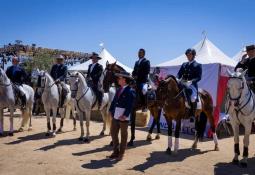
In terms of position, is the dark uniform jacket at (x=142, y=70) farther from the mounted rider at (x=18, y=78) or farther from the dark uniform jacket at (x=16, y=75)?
the dark uniform jacket at (x=16, y=75)

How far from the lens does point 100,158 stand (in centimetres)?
844

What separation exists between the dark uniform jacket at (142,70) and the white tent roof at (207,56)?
5.68 metres

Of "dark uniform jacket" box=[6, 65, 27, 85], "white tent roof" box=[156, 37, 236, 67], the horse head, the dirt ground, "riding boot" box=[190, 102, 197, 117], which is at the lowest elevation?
the dirt ground

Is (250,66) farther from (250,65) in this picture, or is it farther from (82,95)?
(82,95)

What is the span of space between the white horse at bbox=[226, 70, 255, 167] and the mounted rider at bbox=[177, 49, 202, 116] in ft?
4.04

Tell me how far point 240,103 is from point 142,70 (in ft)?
11.4

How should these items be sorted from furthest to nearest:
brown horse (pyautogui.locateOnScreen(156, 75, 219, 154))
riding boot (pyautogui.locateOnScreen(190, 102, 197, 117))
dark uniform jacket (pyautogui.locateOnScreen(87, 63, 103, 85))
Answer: dark uniform jacket (pyautogui.locateOnScreen(87, 63, 103, 85)) → riding boot (pyautogui.locateOnScreen(190, 102, 197, 117)) → brown horse (pyautogui.locateOnScreen(156, 75, 219, 154))

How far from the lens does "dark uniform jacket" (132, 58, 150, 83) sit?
34.1 feet

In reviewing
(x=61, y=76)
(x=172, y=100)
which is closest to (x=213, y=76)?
(x=172, y=100)

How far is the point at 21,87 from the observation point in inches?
476

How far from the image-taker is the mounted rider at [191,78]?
364 inches

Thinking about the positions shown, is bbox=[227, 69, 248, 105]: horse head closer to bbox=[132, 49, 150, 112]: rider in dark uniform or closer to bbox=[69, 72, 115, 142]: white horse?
bbox=[132, 49, 150, 112]: rider in dark uniform

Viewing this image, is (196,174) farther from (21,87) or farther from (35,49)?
(35,49)

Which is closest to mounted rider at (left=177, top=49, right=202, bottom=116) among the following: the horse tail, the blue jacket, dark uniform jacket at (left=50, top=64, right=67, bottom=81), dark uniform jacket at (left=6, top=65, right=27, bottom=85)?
the horse tail
